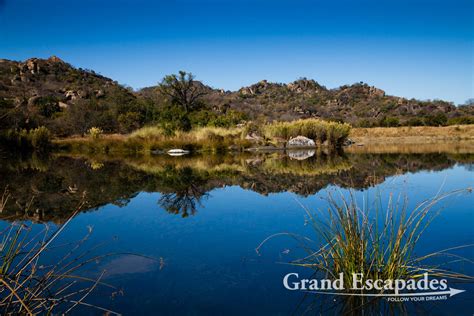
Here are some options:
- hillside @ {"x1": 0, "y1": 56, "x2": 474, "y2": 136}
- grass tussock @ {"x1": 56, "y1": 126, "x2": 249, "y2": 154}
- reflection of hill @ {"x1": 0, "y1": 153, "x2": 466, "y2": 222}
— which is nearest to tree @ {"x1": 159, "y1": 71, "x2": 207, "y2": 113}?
hillside @ {"x1": 0, "y1": 56, "x2": 474, "y2": 136}

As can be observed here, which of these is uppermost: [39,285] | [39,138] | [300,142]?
[39,138]

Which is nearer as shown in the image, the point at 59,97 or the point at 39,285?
the point at 39,285

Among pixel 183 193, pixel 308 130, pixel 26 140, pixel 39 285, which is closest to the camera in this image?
pixel 39 285

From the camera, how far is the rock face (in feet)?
68.8

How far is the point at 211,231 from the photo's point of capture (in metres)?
4.23

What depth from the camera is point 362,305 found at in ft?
7.90

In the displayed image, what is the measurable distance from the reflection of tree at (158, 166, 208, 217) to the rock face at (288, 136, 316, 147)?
12410 millimetres

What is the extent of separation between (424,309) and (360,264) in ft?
1.53

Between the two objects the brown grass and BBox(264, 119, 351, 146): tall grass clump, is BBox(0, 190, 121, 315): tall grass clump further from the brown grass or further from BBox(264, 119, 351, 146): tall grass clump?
the brown grass

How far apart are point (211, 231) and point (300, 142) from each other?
17393 millimetres

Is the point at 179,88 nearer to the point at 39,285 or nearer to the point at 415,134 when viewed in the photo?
the point at 415,134

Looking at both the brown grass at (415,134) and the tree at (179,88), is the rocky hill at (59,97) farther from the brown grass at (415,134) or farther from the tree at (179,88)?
the brown grass at (415,134)

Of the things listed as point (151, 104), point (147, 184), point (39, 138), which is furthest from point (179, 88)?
point (147, 184)

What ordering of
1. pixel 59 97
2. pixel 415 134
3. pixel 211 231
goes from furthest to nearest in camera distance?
pixel 59 97
pixel 415 134
pixel 211 231
